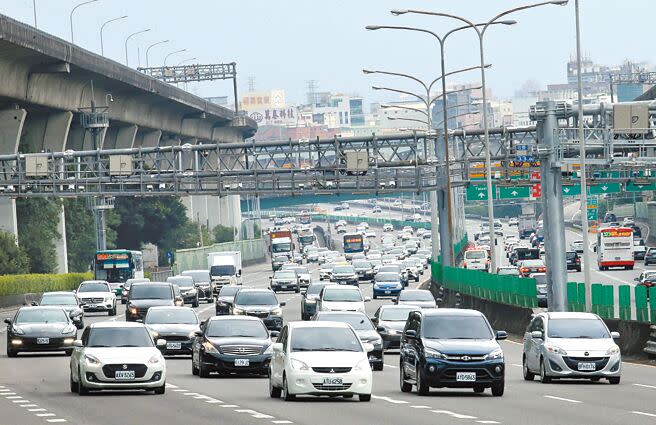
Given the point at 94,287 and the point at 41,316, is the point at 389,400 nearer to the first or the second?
the point at 41,316

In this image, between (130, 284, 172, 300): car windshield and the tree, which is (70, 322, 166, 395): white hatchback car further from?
the tree

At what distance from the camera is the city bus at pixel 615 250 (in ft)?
354

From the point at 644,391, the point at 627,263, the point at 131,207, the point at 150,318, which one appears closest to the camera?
the point at 644,391

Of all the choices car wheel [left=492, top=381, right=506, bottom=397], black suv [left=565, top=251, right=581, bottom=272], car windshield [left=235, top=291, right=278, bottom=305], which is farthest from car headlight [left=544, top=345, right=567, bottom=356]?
black suv [left=565, top=251, right=581, bottom=272]

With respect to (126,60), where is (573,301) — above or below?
below

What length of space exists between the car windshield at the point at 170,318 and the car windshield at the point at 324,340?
14.8 metres

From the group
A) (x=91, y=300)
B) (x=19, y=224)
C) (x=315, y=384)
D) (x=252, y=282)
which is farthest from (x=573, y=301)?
(x=252, y=282)

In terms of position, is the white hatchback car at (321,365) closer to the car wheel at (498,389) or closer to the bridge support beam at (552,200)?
the car wheel at (498,389)

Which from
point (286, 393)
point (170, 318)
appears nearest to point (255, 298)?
point (170, 318)

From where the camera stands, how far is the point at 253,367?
33.6 meters

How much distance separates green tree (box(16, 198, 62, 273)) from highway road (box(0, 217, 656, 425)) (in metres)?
65.2

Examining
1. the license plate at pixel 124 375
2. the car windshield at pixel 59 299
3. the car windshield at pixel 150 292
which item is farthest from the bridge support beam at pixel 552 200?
the license plate at pixel 124 375

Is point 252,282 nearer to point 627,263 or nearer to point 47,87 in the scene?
point 627,263

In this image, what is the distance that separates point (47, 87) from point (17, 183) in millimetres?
5301
